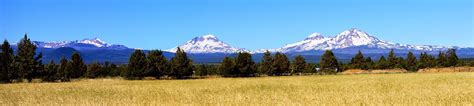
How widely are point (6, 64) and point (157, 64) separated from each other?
23.3m

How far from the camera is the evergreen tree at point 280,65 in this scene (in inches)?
4114

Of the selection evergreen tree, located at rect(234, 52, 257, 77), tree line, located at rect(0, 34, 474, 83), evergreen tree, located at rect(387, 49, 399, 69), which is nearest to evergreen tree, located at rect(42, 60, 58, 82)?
tree line, located at rect(0, 34, 474, 83)

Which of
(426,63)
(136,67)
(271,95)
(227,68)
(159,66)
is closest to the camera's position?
(271,95)

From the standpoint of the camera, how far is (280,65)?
105 meters

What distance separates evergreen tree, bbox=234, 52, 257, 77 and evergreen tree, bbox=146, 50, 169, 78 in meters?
14.8

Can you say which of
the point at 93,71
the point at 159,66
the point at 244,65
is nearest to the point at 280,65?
the point at 244,65

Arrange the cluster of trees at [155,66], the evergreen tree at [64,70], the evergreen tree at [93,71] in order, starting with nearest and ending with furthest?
the cluster of trees at [155,66] → the evergreen tree at [64,70] → the evergreen tree at [93,71]

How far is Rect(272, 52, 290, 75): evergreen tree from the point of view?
10450 centimetres

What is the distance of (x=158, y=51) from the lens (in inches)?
3538

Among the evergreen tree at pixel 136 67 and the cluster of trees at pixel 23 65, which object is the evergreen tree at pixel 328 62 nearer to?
the evergreen tree at pixel 136 67

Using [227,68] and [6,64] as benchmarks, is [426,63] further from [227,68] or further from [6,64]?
[6,64]

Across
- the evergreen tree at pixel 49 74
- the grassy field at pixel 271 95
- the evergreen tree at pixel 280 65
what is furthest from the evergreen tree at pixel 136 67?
the grassy field at pixel 271 95

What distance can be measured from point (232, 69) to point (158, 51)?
Answer: 1466cm

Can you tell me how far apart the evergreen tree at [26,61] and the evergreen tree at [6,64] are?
873mm
